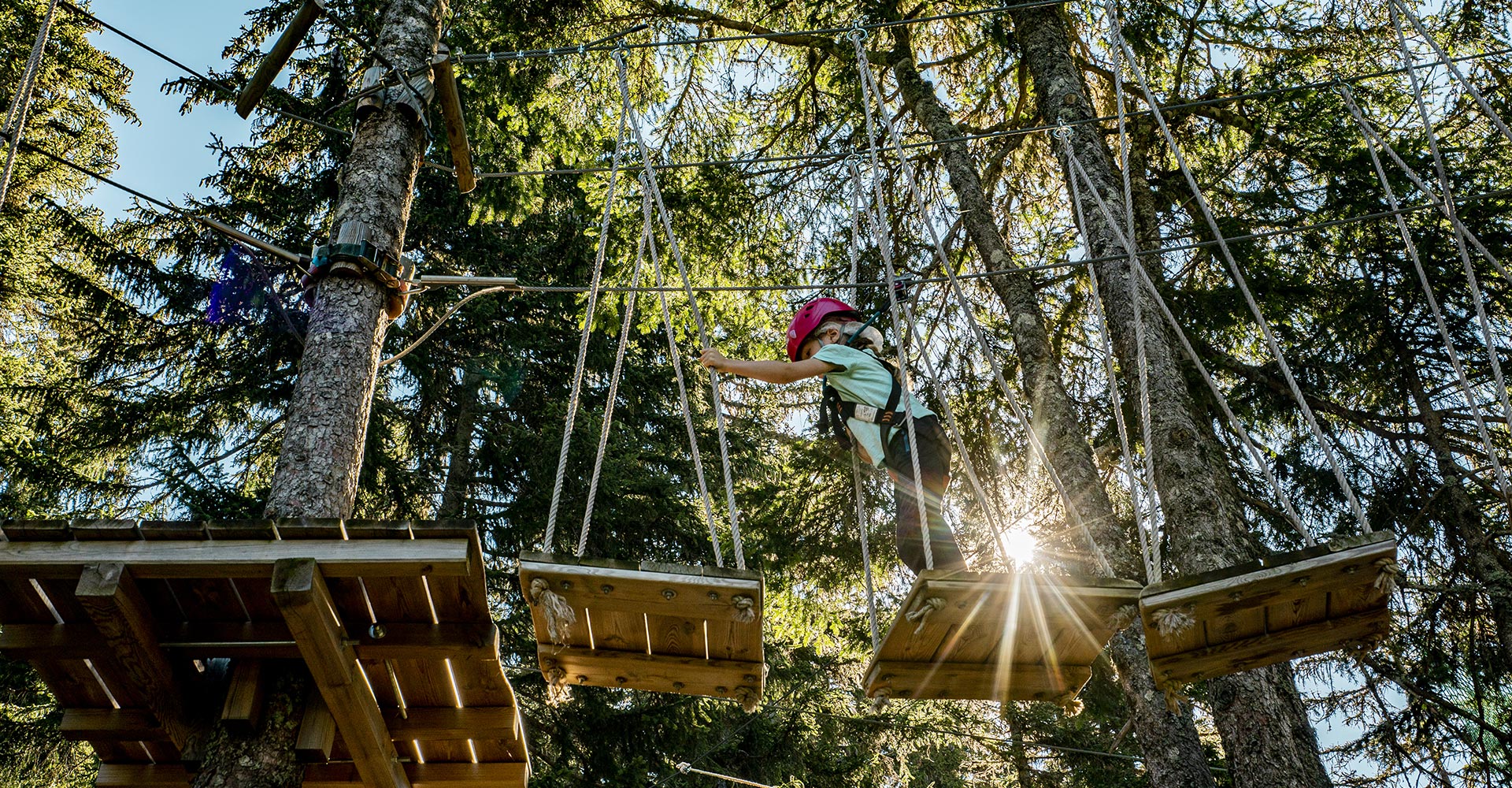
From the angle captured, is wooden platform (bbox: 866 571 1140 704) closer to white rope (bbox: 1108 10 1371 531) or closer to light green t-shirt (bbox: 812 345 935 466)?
white rope (bbox: 1108 10 1371 531)

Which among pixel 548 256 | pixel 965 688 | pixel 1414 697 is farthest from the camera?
pixel 548 256

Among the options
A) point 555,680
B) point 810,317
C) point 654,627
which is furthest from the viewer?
point 810,317

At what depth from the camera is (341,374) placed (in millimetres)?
3293

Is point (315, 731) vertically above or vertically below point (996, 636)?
below

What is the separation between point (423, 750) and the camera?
3.43 m

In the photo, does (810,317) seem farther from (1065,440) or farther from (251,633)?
(251,633)

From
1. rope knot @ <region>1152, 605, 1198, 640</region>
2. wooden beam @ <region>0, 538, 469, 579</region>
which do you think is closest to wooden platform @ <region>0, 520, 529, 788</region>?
wooden beam @ <region>0, 538, 469, 579</region>

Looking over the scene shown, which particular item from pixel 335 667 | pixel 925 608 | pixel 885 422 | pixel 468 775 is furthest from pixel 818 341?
pixel 335 667

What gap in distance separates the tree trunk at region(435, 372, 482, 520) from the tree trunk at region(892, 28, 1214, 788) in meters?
4.23

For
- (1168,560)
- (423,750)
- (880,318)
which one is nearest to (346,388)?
(423,750)

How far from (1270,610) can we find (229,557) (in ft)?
8.86

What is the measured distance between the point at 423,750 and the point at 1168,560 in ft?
14.1

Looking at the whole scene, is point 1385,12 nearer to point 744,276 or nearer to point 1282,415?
point 1282,415

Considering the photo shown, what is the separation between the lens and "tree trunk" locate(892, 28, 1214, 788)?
4.38 metres
